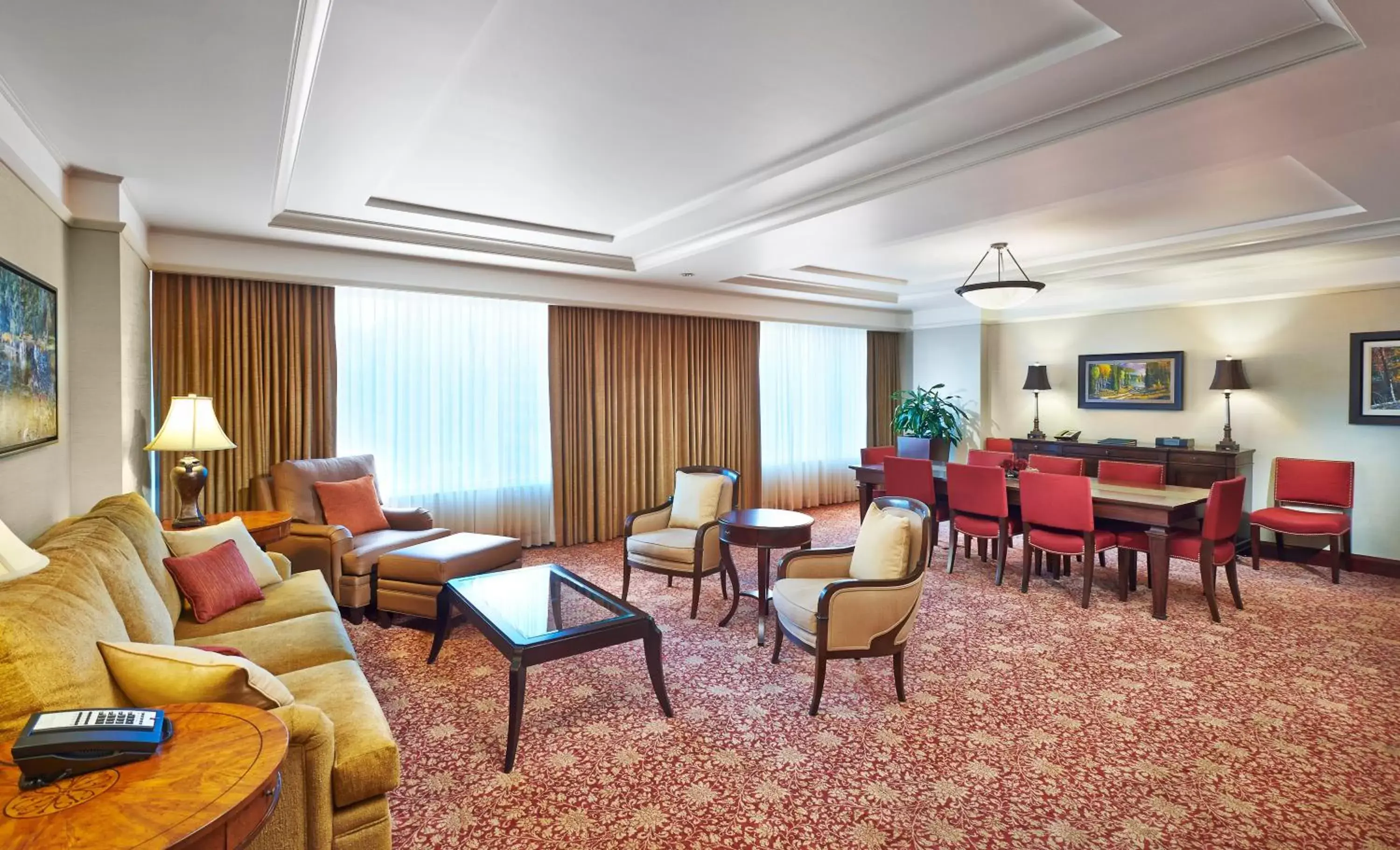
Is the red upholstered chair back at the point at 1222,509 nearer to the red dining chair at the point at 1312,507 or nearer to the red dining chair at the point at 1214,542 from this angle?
the red dining chair at the point at 1214,542

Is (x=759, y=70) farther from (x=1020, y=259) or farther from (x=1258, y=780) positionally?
(x=1020, y=259)

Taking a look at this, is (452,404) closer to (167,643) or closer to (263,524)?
(263,524)

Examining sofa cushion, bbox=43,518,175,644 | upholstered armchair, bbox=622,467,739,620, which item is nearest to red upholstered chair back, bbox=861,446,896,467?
upholstered armchair, bbox=622,467,739,620

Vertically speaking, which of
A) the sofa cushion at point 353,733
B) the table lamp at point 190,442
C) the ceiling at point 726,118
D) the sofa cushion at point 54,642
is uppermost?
the ceiling at point 726,118

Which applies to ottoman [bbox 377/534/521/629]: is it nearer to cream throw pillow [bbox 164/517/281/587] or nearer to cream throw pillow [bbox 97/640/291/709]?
cream throw pillow [bbox 164/517/281/587]

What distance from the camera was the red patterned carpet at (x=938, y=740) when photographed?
6.96 ft

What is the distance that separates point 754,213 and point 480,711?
303 cm

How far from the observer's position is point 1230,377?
18.9ft

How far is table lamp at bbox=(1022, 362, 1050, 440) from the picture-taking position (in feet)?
23.5

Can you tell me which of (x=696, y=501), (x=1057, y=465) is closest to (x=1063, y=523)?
(x=1057, y=465)

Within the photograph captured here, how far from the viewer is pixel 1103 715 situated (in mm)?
2838

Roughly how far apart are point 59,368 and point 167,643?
1.52 meters

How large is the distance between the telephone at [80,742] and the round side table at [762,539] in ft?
8.83

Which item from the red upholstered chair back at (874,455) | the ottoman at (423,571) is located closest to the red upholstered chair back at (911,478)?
the red upholstered chair back at (874,455)
